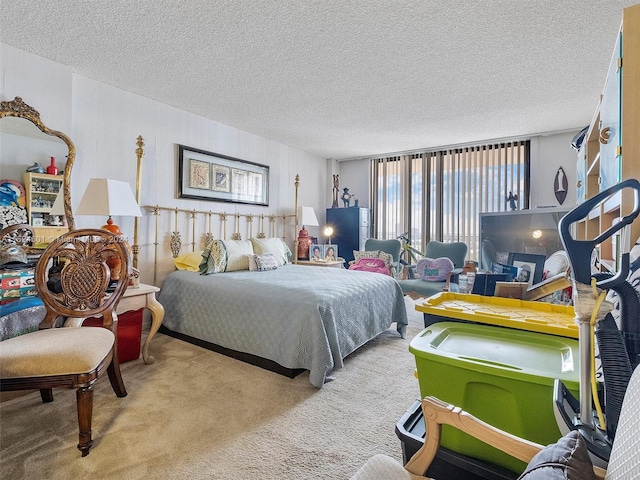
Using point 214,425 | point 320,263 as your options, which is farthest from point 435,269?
point 214,425

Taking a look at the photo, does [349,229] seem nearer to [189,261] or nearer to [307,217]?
[307,217]

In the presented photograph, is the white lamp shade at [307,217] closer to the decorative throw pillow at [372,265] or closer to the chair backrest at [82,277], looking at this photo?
the decorative throw pillow at [372,265]

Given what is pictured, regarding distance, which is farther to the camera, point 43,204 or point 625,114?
point 43,204

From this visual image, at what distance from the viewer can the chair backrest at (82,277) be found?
1789mm

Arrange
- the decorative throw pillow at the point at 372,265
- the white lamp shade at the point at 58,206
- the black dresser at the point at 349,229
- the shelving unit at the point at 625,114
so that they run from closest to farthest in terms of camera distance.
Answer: the shelving unit at the point at 625,114 < the white lamp shade at the point at 58,206 < the decorative throw pillow at the point at 372,265 < the black dresser at the point at 349,229

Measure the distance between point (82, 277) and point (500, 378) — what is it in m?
2.14

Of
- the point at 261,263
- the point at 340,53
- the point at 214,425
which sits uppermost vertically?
the point at 340,53

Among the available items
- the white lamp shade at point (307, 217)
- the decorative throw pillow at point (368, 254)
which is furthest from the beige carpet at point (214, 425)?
the white lamp shade at point (307, 217)

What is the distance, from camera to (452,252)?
4238mm

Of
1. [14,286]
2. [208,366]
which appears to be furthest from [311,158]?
[14,286]

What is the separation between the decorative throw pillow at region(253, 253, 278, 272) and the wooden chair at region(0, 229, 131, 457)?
1592 mm

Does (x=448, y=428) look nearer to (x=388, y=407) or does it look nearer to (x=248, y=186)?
(x=388, y=407)

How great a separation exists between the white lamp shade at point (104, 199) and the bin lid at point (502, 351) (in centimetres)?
245

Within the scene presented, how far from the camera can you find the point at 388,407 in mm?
1950
